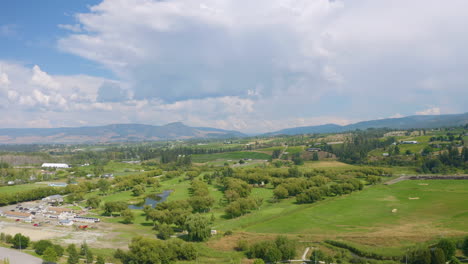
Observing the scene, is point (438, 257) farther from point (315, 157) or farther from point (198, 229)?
point (315, 157)

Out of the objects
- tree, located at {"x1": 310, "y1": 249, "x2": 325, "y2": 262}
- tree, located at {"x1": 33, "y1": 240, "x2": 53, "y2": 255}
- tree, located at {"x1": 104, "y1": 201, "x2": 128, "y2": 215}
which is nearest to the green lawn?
tree, located at {"x1": 310, "y1": 249, "x2": 325, "y2": 262}

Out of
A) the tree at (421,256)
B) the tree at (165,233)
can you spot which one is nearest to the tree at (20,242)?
the tree at (165,233)

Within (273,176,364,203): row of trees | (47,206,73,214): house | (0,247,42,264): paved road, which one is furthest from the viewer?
(273,176,364,203): row of trees

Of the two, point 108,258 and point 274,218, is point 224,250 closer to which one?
point 108,258

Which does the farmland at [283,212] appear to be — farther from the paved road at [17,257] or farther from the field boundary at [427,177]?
the paved road at [17,257]

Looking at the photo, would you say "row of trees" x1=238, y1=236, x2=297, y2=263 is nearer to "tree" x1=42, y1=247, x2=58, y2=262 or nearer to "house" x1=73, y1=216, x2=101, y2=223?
"tree" x1=42, y1=247, x2=58, y2=262

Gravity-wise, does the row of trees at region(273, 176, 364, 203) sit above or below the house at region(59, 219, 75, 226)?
above

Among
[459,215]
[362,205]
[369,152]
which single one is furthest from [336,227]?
[369,152]
